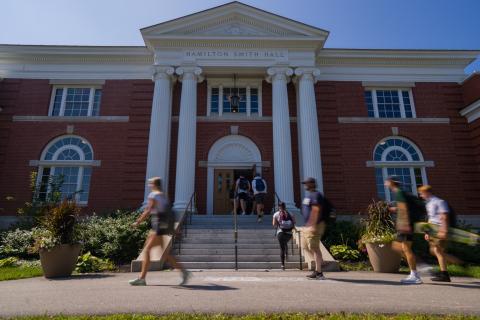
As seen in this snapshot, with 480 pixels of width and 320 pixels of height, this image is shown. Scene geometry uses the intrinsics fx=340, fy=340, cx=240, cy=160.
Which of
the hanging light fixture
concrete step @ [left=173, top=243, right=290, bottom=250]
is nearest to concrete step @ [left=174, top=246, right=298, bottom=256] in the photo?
concrete step @ [left=173, top=243, right=290, bottom=250]

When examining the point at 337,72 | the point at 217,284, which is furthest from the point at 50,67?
the point at 217,284

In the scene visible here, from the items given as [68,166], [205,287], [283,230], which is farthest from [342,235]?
[68,166]

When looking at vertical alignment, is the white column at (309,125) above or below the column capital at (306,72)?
Result: below

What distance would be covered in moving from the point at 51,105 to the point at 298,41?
41.2 ft

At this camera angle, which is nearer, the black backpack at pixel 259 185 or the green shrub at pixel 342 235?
the green shrub at pixel 342 235

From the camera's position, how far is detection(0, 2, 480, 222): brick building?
15.7m

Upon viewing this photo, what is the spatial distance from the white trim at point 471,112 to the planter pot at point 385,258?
11479mm

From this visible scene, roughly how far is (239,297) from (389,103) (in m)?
15.6

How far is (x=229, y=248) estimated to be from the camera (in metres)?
10.3

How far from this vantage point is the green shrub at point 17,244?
36.3 ft

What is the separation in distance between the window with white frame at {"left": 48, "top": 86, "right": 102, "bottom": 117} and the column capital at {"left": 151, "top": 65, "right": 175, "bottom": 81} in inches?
132

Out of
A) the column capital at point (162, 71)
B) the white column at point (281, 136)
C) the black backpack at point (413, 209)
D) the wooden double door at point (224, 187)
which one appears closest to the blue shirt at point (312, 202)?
the black backpack at point (413, 209)

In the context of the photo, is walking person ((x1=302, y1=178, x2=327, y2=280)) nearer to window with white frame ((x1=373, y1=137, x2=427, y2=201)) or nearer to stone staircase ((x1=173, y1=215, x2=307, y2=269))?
stone staircase ((x1=173, y1=215, x2=307, y2=269))

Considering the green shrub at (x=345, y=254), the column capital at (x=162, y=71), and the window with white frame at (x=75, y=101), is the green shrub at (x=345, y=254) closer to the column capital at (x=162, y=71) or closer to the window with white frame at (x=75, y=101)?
the column capital at (x=162, y=71)
